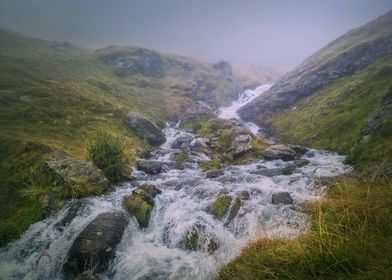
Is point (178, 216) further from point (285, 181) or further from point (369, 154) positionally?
point (369, 154)

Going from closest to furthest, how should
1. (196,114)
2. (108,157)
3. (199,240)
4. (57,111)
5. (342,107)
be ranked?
(199,240) → (108,157) → (57,111) → (342,107) → (196,114)

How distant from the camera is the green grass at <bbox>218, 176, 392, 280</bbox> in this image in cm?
515

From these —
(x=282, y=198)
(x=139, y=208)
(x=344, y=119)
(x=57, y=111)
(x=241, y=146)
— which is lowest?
(x=241, y=146)

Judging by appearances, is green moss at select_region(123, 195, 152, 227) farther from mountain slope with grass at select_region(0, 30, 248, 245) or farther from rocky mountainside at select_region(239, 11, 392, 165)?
rocky mountainside at select_region(239, 11, 392, 165)

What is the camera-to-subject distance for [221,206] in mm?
16000

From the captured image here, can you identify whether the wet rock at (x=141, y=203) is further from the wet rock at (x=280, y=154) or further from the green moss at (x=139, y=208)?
the wet rock at (x=280, y=154)

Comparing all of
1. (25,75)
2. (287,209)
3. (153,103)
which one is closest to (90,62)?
(153,103)

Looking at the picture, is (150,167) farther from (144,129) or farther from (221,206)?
(144,129)

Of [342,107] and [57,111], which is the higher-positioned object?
[57,111]

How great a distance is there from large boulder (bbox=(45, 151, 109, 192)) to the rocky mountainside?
20.7 m

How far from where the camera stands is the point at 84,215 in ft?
49.7

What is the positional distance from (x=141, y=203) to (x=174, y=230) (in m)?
3.22

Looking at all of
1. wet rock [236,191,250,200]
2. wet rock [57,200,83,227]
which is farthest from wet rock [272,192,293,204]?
wet rock [57,200,83,227]

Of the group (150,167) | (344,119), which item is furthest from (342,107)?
(150,167)
